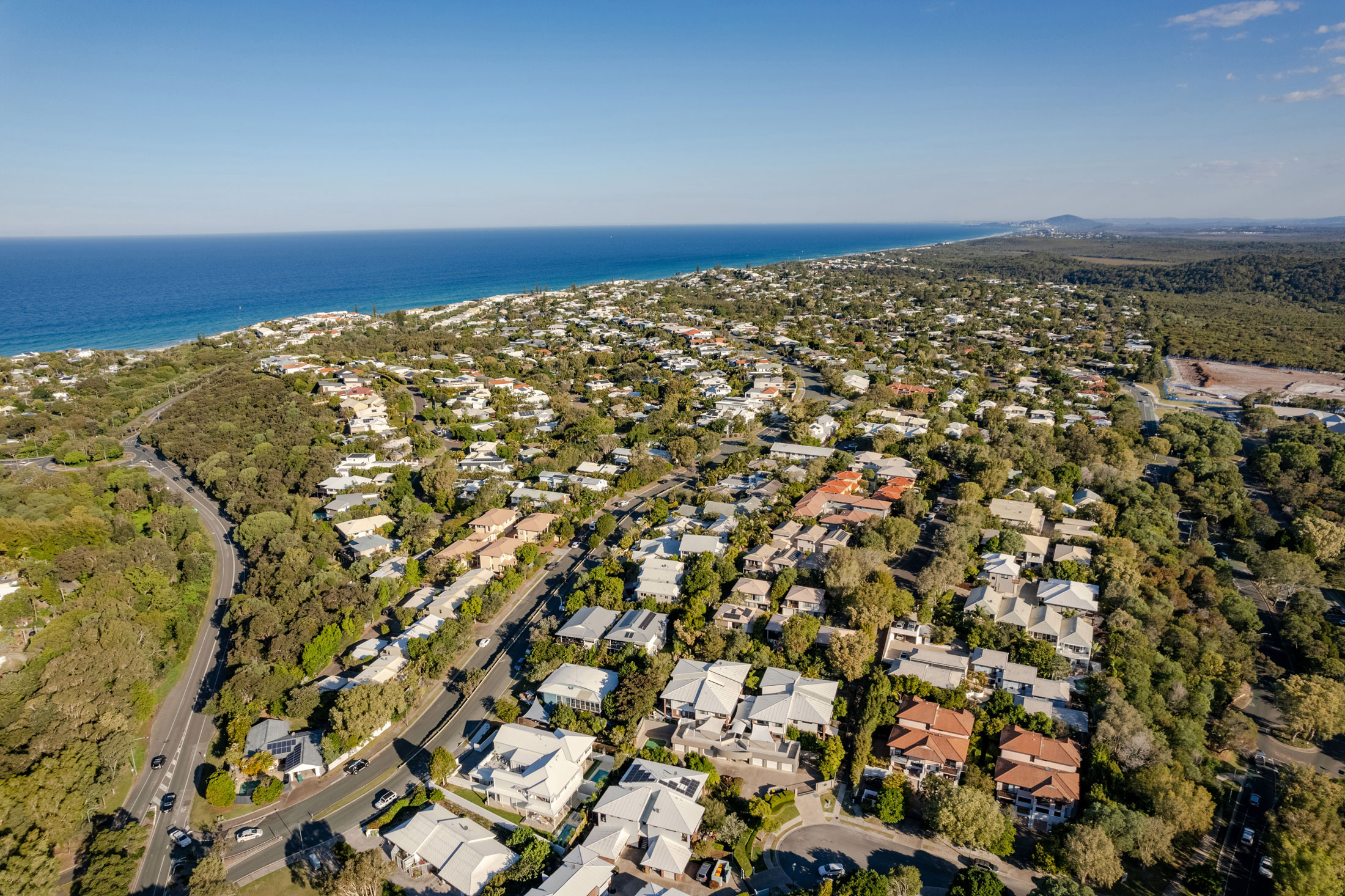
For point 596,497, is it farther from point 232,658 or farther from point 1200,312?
point 1200,312

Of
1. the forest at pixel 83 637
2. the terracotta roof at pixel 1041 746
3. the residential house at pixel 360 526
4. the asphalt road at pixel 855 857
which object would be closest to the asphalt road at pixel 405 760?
the forest at pixel 83 637

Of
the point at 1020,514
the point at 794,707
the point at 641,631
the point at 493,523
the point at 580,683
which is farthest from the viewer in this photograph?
the point at 493,523

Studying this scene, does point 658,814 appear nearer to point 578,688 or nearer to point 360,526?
point 578,688

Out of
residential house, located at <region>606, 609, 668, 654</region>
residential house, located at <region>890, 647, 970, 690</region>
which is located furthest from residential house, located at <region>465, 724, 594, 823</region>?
residential house, located at <region>890, 647, 970, 690</region>

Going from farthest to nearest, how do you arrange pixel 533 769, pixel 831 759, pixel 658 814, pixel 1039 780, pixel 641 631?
pixel 641 631 → pixel 831 759 → pixel 533 769 → pixel 1039 780 → pixel 658 814

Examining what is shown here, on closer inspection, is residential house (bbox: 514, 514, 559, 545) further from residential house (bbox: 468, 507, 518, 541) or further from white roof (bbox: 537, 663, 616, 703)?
white roof (bbox: 537, 663, 616, 703)

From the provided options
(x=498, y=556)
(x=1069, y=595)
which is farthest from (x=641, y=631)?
(x=1069, y=595)

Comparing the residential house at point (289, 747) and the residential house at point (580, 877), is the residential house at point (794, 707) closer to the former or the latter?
the residential house at point (580, 877)
